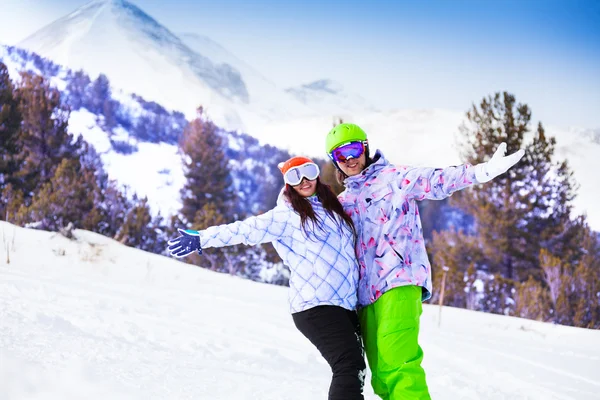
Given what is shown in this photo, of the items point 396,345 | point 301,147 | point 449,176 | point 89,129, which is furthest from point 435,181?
point 301,147

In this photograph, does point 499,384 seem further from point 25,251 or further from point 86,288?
point 25,251

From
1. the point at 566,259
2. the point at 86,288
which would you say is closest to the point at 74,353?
the point at 86,288

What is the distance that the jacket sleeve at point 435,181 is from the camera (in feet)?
6.26

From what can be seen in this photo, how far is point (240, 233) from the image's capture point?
1.85 metres

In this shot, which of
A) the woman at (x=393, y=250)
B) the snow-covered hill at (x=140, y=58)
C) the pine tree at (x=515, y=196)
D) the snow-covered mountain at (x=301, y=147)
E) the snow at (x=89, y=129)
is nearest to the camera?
the woman at (x=393, y=250)

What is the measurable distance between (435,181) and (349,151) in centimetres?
34

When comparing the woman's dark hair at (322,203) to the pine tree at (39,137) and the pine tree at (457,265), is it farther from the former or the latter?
the pine tree at (39,137)

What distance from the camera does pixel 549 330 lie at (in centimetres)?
695

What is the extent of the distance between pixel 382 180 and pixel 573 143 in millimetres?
19028

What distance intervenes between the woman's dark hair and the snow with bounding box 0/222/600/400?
32.2 inches

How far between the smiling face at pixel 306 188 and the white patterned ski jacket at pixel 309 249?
44mm

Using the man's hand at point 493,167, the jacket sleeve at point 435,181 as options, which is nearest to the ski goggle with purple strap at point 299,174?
the jacket sleeve at point 435,181

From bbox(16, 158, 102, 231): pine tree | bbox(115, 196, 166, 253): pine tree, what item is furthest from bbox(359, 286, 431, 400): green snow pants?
bbox(115, 196, 166, 253): pine tree

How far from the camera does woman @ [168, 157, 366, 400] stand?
1.75 meters
